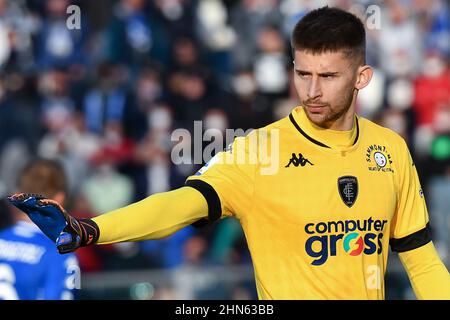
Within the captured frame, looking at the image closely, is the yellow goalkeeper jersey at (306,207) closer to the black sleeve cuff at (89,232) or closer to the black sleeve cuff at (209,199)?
the black sleeve cuff at (209,199)

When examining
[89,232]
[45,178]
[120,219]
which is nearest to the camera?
[89,232]

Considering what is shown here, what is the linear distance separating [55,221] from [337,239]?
5.01 feet

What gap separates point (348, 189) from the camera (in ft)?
17.5

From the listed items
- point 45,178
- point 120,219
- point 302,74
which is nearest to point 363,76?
point 302,74

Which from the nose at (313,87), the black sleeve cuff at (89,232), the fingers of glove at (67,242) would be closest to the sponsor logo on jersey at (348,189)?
the nose at (313,87)

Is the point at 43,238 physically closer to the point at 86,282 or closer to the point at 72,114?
the point at 86,282

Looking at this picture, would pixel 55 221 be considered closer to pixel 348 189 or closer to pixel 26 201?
pixel 26 201

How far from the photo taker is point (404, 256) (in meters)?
5.59

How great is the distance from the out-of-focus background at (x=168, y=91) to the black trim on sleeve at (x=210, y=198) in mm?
5955

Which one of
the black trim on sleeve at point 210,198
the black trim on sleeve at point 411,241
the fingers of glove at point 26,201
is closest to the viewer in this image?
the fingers of glove at point 26,201

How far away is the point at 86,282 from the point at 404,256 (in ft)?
18.1

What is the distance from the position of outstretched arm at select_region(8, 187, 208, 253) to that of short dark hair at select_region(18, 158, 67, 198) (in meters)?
2.34

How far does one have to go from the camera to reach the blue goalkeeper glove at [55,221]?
4.29 m
